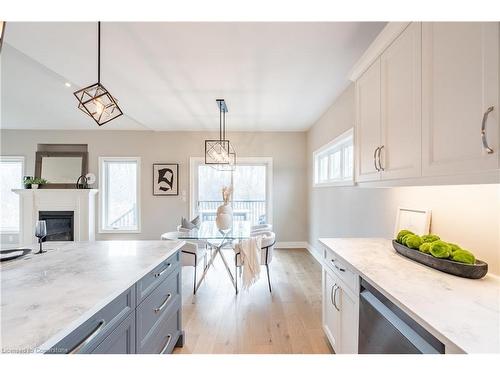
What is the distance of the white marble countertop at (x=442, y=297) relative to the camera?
2.18ft

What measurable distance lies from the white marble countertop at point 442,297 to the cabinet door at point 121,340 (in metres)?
1.22

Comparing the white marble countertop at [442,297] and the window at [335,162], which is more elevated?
the window at [335,162]

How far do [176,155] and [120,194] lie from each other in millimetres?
1591

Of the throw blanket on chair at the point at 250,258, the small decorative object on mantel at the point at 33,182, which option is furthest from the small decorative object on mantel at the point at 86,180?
the throw blanket on chair at the point at 250,258

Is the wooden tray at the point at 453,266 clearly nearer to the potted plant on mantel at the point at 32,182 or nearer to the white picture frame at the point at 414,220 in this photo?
the white picture frame at the point at 414,220

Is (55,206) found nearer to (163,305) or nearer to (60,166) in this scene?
(60,166)

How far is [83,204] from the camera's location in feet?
15.1

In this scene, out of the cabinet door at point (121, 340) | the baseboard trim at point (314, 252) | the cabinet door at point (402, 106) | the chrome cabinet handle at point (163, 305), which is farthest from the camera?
the baseboard trim at point (314, 252)

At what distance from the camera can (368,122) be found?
1692mm

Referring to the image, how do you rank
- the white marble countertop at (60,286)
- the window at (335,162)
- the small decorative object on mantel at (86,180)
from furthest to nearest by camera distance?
1. the small decorative object on mantel at (86,180)
2. the window at (335,162)
3. the white marble countertop at (60,286)

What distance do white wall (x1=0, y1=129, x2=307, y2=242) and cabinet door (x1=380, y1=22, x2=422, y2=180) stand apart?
3497mm

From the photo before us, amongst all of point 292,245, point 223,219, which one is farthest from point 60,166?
point 292,245

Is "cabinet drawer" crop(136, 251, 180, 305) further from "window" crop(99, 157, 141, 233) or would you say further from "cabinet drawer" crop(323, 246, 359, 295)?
"window" crop(99, 157, 141, 233)
